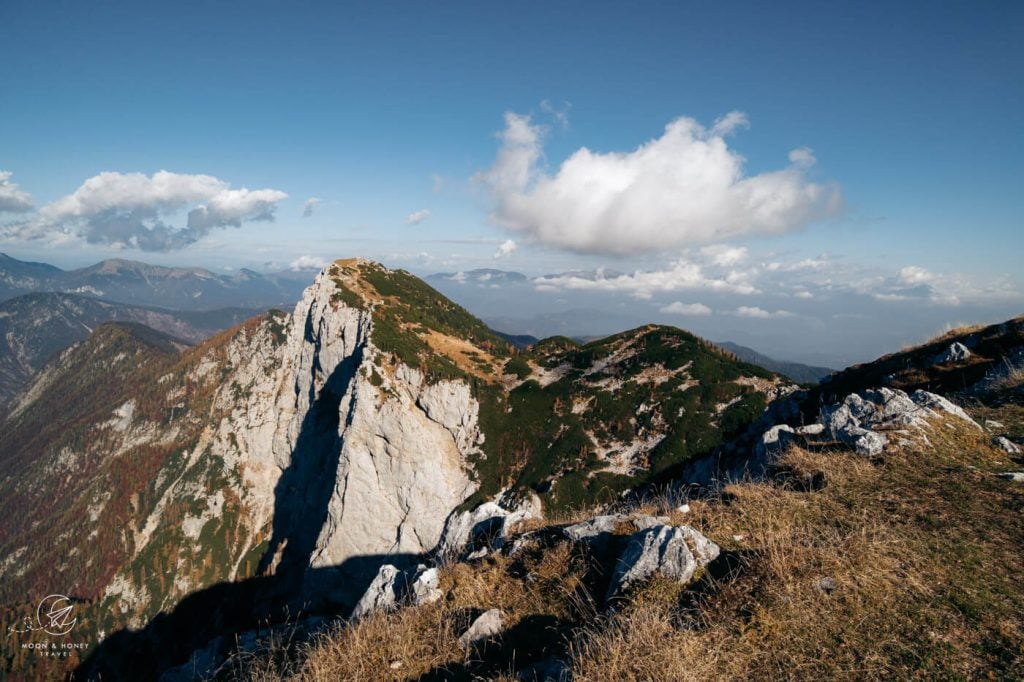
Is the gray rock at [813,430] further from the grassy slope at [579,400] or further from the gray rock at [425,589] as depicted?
the grassy slope at [579,400]

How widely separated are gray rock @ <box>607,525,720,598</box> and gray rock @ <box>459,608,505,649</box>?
7.59 feet

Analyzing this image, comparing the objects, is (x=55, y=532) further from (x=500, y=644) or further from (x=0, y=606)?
(x=500, y=644)

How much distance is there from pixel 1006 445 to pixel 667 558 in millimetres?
12759

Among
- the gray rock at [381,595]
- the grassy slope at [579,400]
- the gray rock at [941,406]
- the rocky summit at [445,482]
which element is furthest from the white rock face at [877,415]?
the grassy slope at [579,400]

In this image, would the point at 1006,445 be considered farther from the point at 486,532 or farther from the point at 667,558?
the point at 486,532

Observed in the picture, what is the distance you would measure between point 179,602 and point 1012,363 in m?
142

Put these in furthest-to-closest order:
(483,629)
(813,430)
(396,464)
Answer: (396,464) → (813,430) → (483,629)

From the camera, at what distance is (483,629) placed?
320 inches

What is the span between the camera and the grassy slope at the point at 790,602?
5.52m

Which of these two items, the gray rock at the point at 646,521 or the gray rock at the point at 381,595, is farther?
the gray rock at the point at 381,595

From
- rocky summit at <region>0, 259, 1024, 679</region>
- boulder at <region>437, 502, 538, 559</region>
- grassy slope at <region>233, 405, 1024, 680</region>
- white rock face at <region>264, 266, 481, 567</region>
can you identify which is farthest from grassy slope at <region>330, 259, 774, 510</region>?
grassy slope at <region>233, 405, 1024, 680</region>

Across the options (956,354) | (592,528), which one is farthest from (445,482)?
(592,528)

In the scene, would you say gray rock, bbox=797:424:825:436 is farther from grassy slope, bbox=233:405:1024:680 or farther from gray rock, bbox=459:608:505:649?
gray rock, bbox=459:608:505:649

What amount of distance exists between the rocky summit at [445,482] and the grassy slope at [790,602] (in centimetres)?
12
